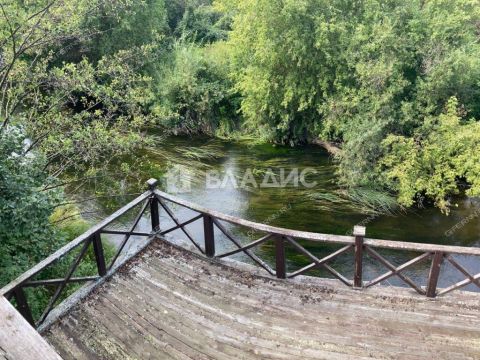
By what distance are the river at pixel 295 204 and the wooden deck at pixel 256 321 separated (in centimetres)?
421

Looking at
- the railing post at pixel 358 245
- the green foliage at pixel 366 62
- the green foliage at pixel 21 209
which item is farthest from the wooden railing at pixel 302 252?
the green foliage at pixel 366 62

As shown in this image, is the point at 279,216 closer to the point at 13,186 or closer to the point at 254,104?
the point at 254,104

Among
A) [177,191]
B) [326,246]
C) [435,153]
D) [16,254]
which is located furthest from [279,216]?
[16,254]

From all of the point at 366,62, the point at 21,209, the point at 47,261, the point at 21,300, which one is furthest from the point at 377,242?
the point at 366,62

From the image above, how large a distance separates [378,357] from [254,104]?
43.7ft

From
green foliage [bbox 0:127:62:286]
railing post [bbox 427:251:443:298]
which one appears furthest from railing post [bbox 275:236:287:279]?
green foliage [bbox 0:127:62:286]

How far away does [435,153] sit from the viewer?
12.4 metres

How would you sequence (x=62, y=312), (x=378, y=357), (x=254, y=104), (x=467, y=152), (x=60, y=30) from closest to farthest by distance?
(x=378, y=357)
(x=62, y=312)
(x=60, y=30)
(x=467, y=152)
(x=254, y=104)

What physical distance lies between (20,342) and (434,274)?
15.5 feet

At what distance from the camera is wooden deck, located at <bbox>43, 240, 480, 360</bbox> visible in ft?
16.6

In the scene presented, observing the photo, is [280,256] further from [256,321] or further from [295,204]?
[295,204]

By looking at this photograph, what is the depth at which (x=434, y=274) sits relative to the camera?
551 centimetres

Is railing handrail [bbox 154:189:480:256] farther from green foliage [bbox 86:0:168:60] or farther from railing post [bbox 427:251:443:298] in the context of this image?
green foliage [bbox 86:0:168:60]

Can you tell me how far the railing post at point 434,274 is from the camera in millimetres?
5383
